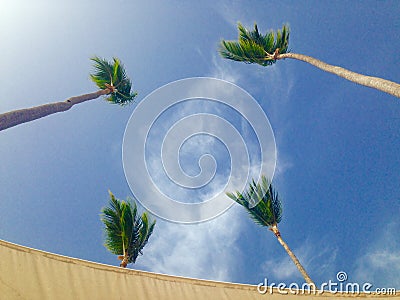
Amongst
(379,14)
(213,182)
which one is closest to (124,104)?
(213,182)

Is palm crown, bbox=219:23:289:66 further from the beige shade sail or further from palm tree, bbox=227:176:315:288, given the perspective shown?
the beige shade sail

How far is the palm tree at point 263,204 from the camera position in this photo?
1334 centimetres

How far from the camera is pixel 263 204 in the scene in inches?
526

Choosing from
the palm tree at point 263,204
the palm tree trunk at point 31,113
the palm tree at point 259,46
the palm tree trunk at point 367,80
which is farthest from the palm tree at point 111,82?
the palm tree trunk at point 367,80

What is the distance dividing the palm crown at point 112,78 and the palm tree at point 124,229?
4.51 m

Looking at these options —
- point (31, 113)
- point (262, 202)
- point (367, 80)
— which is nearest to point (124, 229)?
point (31, 113)

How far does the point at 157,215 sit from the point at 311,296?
22.1ft

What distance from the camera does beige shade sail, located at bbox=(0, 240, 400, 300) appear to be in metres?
3.56

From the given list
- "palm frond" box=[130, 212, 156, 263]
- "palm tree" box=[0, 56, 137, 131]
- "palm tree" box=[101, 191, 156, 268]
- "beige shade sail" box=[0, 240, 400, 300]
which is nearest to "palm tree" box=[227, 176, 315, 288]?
"palm frond" box=[130, 212, 156, 263]

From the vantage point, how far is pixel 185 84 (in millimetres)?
14578

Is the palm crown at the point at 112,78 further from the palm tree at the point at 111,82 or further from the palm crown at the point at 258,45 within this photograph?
the palm crown at the point at 258,45

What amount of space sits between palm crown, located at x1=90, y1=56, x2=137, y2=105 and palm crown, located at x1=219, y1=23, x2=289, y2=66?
13.1 feet

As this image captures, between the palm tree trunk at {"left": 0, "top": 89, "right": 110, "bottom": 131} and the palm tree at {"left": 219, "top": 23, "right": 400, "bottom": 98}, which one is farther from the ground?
the palm tree at {"left": 219, "top": 23, "right": 400, "bottom": 98}

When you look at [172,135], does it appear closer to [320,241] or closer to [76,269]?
[76,269]
